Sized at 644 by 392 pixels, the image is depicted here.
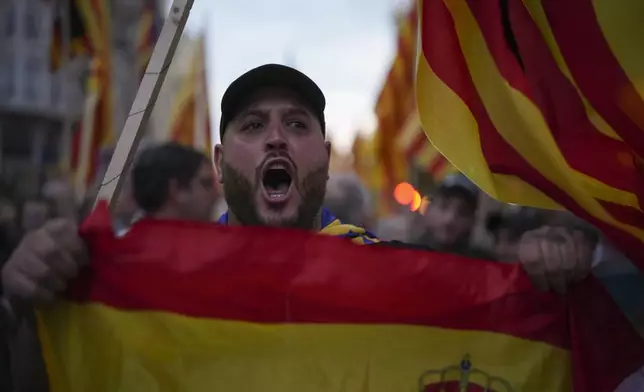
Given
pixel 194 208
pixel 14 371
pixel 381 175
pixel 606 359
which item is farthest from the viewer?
pixel 381 175

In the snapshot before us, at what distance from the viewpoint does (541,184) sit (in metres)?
2.36

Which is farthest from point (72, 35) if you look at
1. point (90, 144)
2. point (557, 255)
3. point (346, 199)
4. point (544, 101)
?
point (557, 255)

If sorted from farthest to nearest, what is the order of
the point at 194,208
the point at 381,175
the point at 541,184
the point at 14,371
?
Result: the point at 381,175 → the point at 194,208 → the point at 541,184 → the point at 14,371

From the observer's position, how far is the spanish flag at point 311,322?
2162 mm

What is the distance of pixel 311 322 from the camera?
2242 mm

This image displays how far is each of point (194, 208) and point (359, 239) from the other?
5.17 feet

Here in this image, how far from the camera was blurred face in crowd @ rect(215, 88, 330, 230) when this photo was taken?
252 cm

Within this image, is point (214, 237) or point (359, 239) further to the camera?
point (359, 239)

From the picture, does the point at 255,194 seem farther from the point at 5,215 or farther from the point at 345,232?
the point at 5,215

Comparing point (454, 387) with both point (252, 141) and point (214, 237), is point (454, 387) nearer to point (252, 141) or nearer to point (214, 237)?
point (214, 237)

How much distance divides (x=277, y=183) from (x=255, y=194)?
8cm

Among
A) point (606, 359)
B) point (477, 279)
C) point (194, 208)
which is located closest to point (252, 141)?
point (477, 279)

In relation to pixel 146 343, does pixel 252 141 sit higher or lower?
higher

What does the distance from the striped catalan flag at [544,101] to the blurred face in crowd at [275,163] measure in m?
0.34
